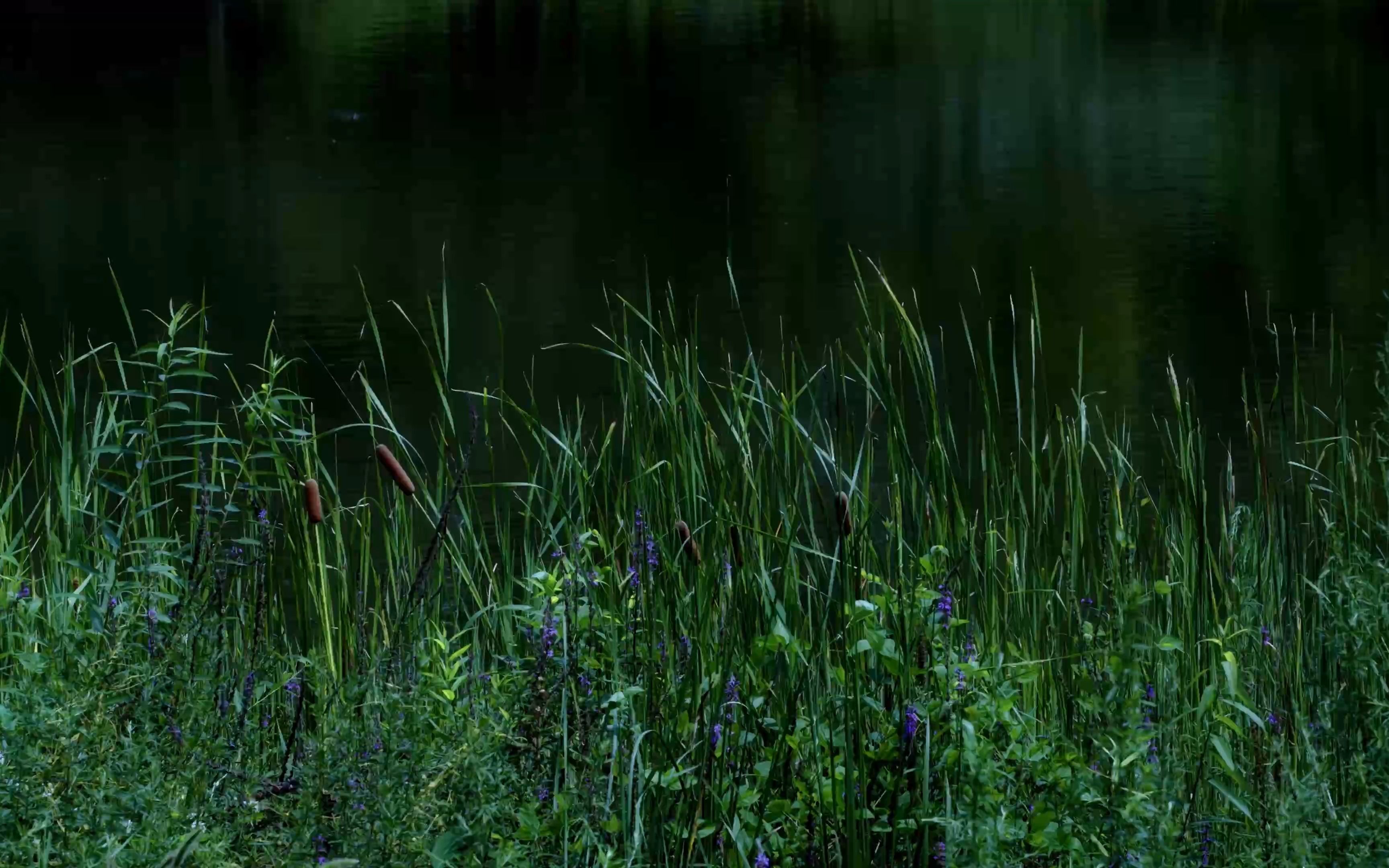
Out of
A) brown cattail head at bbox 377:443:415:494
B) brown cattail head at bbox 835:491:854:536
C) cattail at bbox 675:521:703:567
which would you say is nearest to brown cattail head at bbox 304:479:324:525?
brown cattail head at bbox 377:443:415:494

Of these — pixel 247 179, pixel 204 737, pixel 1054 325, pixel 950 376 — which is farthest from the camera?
pixel 247 179

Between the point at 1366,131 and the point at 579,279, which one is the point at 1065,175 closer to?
the point at 1366,131

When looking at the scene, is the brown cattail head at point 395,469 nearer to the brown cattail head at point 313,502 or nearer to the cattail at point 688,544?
the brown cattail head at point 313,502

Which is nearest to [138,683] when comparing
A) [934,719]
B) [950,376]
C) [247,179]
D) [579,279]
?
[934,719]

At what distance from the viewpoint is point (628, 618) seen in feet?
7.98

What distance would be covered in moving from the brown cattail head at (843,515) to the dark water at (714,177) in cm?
212

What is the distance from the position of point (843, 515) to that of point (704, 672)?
15.7 inches

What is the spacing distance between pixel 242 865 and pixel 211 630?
566 mm

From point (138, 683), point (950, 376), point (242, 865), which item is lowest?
point (950, 376)

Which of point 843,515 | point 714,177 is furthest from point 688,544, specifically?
point 714,177

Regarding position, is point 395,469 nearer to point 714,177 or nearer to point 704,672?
point 704,672

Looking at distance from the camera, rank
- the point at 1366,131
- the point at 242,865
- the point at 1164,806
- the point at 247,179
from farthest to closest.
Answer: the point at 1366,131, the point at 247,179, the point at 242,865, the point at 1164,806

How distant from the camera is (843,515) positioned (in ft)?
7.15

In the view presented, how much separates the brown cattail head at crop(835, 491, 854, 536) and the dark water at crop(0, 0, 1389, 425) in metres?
2.12
